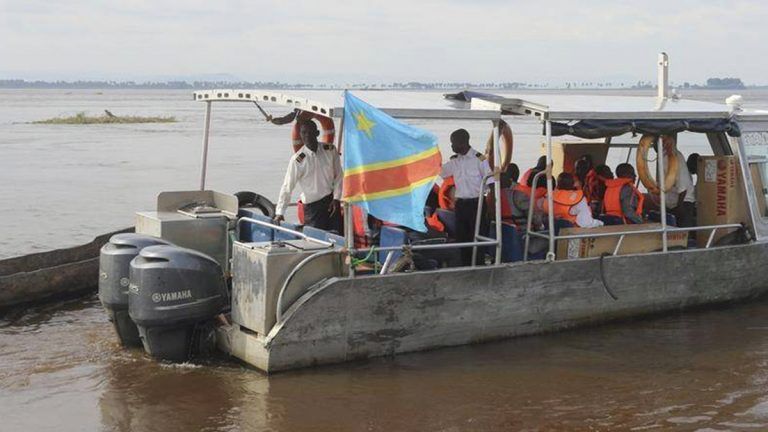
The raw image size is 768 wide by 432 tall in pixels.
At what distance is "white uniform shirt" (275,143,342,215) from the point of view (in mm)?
8945

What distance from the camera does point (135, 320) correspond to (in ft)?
25.6

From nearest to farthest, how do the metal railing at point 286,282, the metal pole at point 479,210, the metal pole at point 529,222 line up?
the metal railing at point 286,282, the metal pole at point 479,210, the metal pole at point 529,222

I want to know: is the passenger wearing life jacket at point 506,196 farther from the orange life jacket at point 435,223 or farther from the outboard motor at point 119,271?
the outboard motor at point 119,271

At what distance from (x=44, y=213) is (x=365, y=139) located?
1276cm

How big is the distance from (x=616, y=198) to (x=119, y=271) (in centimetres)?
495

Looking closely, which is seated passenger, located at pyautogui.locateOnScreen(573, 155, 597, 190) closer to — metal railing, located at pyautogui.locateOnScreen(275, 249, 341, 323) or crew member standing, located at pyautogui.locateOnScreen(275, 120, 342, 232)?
crew member standing, located at pyautogui.locateOnScreen(275, 120, 342, 232)

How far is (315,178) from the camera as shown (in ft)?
29.8

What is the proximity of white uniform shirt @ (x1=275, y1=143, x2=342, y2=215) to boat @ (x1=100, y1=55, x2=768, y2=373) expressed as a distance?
0.47m

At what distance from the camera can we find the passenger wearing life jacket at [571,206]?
30.7 ft

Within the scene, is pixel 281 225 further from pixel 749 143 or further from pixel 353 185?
pixel 749 143

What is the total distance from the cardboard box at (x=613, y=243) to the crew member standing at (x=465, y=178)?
90 centimetres

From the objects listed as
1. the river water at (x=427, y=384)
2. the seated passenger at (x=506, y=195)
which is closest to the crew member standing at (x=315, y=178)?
the seated passenger at (x=506, y=195)

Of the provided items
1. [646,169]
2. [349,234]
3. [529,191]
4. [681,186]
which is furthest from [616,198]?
[349,234]

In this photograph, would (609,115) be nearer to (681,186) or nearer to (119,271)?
(681,186)
